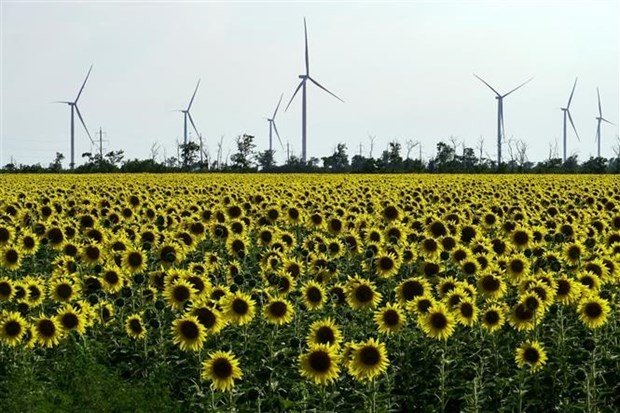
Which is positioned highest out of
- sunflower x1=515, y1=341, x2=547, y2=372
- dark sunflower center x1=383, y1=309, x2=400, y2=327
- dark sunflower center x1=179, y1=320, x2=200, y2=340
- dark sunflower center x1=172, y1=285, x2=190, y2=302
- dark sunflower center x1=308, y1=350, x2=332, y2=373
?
dark sunflower center x1=172, y1=285, x2=190, y2=302

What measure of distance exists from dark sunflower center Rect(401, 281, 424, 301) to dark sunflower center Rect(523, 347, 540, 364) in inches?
57.7

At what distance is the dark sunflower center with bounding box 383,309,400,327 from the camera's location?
908cm

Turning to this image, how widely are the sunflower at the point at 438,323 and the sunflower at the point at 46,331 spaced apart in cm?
335

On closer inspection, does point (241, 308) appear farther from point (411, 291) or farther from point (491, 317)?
point (491, 317)

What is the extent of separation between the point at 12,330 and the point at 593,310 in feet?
17.5

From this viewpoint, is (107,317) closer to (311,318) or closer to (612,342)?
(311,318)

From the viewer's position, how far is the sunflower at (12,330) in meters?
9.60

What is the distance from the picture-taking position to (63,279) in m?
11.2

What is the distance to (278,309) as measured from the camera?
9.69m

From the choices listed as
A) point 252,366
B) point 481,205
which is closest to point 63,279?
point 252,366

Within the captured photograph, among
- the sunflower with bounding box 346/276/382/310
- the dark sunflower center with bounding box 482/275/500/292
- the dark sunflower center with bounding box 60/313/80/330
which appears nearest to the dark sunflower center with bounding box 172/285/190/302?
the dark sunflower center with bounding box 60/313/80/330

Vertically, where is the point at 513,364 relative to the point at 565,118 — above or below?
below

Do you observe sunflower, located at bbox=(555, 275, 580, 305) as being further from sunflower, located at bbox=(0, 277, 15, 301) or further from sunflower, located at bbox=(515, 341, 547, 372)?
sunflower, located at bbox=(0, 277, 15, 301)

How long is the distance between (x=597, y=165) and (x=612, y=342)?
6856 cm
